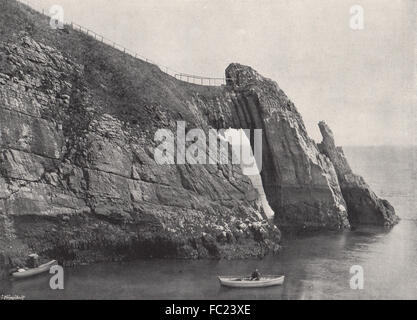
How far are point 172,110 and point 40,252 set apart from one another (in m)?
23.6

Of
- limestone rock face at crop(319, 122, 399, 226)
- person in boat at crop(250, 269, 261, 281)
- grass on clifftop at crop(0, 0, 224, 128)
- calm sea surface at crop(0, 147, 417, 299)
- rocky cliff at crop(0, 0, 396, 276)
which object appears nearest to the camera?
calm sea surface at crop(0, 147, 417, 299)

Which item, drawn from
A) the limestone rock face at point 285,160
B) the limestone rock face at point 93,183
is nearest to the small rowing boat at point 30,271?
the limestone rock face at point 93,183

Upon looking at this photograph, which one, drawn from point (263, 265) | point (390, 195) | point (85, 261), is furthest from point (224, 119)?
point (390, 195)

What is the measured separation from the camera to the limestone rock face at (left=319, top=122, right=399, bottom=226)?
246 feet

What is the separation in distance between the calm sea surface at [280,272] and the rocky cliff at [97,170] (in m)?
2.92

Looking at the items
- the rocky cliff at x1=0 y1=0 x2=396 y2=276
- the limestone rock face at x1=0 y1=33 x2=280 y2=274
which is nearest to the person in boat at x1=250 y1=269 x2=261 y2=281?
the limestone rock face at x1=0 y1=33 x2=280 y2=274

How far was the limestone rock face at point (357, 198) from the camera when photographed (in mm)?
74875

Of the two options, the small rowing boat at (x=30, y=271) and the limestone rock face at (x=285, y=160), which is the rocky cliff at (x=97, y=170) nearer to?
the small rowing boat at (x=30, y=271)

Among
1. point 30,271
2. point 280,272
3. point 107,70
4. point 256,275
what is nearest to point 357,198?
point 280,272

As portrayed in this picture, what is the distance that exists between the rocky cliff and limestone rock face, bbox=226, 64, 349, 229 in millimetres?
11058

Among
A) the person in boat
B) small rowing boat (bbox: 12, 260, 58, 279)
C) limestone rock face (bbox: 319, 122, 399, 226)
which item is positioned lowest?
the person in boat

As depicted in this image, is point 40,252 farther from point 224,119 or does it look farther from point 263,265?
point 224,119

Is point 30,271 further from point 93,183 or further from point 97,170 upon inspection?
point 97,170

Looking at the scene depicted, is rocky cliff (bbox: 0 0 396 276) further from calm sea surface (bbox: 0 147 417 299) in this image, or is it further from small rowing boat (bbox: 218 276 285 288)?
small rowing boat (bbox: 218 276 285 288)
